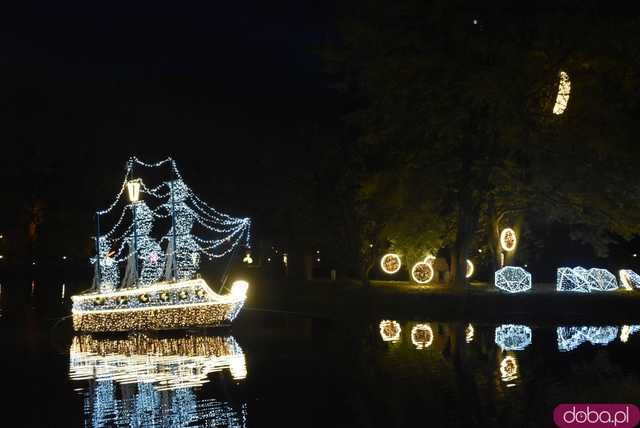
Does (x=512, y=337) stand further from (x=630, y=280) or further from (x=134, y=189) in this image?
(x=630, y=280)

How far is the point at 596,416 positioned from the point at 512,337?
44.0 feet

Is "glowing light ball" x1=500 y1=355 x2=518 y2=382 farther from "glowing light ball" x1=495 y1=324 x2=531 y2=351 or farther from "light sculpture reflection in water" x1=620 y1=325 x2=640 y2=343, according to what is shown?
"light sculpture reflection in water" x1=620 y1=325 x2=640 y2=343

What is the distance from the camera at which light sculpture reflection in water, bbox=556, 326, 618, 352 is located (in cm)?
2530

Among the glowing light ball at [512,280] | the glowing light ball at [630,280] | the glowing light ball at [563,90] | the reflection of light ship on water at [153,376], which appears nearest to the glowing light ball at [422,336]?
the reflection of light ship on water at [153,376]

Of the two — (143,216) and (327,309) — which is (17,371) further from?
(327,309)

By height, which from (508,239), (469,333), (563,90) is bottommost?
(469,333)

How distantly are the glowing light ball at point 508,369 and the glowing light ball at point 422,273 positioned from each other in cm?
2343

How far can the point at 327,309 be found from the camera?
39312mm

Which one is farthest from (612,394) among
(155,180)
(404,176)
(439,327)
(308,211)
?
(155,180)

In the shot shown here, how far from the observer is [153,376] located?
68.0ft

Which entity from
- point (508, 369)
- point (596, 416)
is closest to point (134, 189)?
point (508, 369)

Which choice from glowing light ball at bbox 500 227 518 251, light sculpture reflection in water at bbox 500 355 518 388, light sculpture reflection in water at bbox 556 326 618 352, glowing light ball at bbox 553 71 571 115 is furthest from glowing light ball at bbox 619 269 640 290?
light sculpture reflection in water at bbox 500 355 518 388

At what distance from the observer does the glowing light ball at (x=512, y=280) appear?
3750cm

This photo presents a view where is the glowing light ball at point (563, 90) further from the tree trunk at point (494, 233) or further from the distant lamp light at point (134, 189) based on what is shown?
the distant lamp light at point (134, 189)
